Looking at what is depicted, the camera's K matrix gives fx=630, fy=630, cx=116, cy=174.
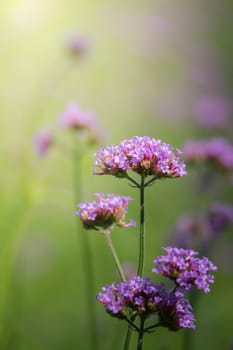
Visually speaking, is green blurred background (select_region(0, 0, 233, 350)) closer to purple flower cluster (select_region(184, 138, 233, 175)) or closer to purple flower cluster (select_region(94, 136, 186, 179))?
purple flower cluster (select_region(184, 138, 233, 175))

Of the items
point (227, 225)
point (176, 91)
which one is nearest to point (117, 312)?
point (227, 225)

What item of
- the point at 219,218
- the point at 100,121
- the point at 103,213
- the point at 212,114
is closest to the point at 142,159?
the point at 103,213

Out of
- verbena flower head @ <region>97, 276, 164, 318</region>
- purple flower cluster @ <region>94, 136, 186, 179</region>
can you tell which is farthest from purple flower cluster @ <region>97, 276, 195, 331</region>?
purple flower cluster @ <region>94, 136, 186, 179</region>

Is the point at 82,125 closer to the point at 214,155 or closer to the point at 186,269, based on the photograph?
the point at 214,155

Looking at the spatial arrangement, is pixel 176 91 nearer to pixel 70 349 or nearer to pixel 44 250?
pixel 44 250

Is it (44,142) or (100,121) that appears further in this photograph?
(100,121)

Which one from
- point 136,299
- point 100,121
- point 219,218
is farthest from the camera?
point 100,121
